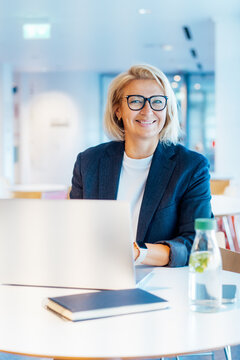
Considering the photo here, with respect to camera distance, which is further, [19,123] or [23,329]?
[19,123]

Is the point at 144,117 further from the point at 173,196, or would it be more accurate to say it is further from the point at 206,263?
the point at 206,263

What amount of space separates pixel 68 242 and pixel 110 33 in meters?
8.88

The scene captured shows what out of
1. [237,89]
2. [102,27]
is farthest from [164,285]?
[102,27]

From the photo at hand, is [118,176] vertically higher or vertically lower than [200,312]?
higher

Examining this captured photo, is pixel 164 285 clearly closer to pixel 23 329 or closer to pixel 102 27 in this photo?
pixel 23 329

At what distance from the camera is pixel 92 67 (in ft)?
46.6

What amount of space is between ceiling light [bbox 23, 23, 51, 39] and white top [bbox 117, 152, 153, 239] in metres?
7.07

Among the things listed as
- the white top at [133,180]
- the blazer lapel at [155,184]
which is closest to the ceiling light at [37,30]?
the white top at [133,180]

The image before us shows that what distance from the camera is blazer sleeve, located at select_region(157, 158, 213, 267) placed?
2.09 m

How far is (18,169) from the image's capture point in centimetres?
1571

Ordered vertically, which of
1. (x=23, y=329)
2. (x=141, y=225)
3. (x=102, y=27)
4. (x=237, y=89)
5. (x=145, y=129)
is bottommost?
(x=23, y=329)

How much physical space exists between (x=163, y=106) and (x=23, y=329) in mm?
1301

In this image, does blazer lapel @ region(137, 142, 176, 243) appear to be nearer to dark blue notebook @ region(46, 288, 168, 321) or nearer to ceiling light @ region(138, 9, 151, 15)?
dark blue notebook @ region(46, 288, 168, 321)

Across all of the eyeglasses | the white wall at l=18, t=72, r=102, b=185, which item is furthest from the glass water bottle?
the white wall at l=18, t=72, r=102, b=185
